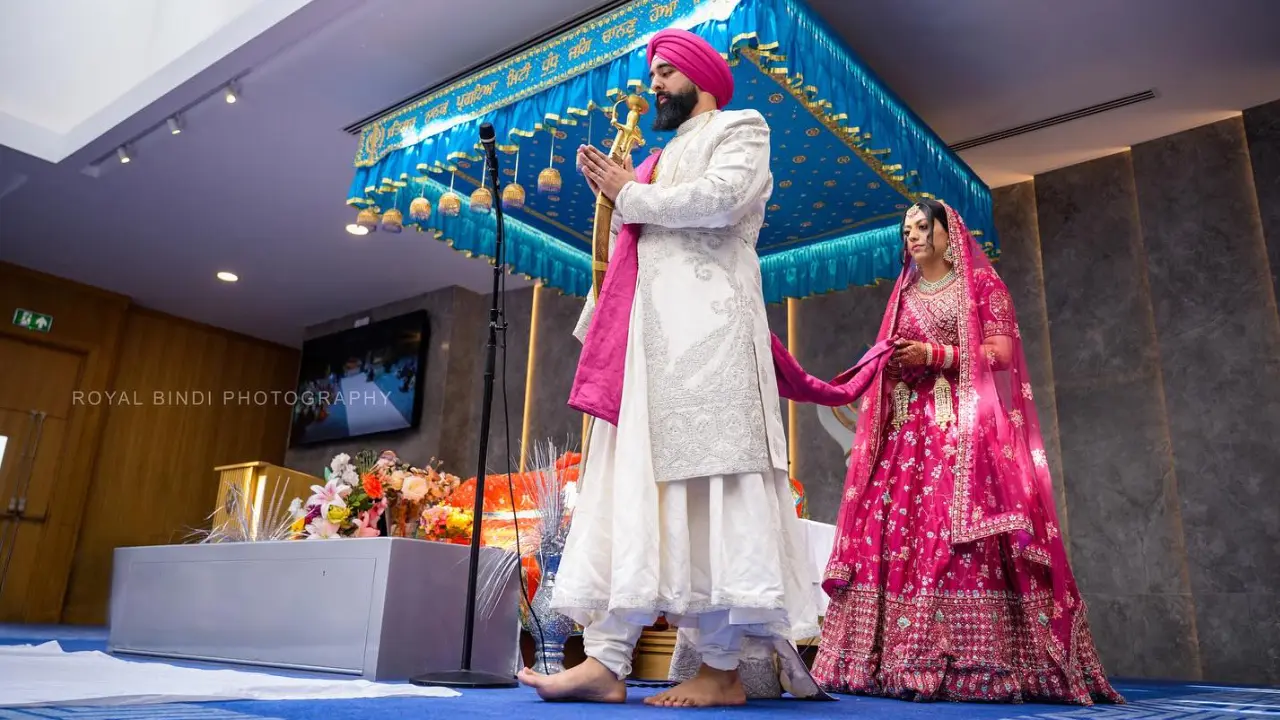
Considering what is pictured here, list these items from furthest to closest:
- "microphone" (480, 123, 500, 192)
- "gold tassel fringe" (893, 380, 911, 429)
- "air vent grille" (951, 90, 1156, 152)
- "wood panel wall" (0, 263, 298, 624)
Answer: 1. "wood panel wall" (0, 263, 298, 624)
2. "air vent grille" (951, 90, 1156, 152)
3. "gold tassel fringe" (893, 380, 911, 429)
4. "microphone" (480, 123, 500, 192)

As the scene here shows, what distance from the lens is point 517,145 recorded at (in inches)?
158

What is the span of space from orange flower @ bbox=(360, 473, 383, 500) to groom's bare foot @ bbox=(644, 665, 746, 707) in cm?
164

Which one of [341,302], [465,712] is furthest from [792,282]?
[341,302]

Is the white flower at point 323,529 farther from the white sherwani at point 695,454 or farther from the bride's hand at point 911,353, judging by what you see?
the bride's hand at point 911,353

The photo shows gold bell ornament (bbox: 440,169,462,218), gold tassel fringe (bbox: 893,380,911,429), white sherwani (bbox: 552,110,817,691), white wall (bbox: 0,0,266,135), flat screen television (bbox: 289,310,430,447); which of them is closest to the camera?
white sherwani (bbox: 552,110,817,691)

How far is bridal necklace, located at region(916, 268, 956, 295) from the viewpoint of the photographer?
278cm

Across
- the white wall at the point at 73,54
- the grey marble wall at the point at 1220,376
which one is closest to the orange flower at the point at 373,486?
the white wall at the point at 73,54

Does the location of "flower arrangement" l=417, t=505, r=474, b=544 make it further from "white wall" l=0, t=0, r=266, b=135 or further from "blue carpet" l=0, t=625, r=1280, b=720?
"white wall" l=0, t=0, r=266, b=135

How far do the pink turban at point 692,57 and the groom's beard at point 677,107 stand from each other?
35mm

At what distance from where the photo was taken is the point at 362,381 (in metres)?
8.51

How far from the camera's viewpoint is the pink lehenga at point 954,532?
2311 mm

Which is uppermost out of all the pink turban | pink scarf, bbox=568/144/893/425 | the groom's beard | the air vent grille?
the air vent grille

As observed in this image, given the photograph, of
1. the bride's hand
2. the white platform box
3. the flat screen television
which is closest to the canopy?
the bride's hand

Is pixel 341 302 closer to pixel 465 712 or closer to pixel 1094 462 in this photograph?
pixel 1094 462
